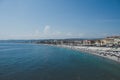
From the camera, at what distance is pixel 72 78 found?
29.2 m

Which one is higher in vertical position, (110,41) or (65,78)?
(110,41)

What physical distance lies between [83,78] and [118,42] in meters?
81.9

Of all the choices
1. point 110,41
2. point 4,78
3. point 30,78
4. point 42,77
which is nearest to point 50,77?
point 42,77

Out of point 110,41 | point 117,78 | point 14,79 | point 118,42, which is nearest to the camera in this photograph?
point 14,79

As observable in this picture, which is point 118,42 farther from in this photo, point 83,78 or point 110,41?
point 83,78

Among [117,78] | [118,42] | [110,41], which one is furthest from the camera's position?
[110,41]

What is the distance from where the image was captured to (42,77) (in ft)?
96.4

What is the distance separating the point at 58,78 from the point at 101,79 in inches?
289

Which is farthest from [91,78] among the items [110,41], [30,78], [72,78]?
[110,41]

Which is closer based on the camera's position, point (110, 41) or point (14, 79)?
point (14, 79)

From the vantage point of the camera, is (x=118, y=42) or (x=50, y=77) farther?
(x=118, y=42)

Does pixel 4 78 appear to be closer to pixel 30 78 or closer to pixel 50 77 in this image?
pixel 30 78

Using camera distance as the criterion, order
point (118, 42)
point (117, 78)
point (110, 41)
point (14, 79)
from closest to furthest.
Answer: point (14, 79) → point (117, 78) → point (118, 42) → point (110, 41)

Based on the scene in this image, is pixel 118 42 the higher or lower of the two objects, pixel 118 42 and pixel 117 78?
the higher
